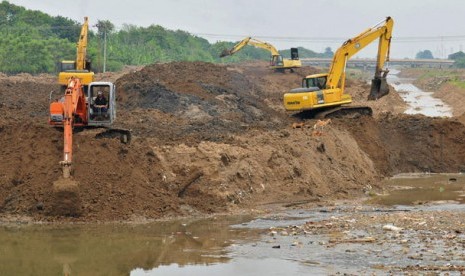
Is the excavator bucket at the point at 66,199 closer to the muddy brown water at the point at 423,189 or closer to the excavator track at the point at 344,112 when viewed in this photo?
the muddy brown water at the point at 423,189

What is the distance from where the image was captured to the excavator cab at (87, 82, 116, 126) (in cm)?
2884

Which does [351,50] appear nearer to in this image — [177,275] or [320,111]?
[320,111]

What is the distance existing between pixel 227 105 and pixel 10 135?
21.5 metres

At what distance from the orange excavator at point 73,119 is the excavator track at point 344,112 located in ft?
53.9

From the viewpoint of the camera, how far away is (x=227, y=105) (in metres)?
49.0

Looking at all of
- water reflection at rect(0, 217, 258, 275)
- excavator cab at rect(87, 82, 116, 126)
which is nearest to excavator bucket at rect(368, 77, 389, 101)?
excavator cab at rect(87, 82, 116, 126)

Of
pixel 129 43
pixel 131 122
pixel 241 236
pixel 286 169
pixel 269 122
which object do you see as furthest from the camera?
pixel 129 43

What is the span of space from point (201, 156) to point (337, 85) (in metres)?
17.1

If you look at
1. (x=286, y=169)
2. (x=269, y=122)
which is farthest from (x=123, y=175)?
(x=269, y=122)

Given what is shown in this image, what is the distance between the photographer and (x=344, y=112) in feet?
148

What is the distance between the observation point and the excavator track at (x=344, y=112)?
4462cm

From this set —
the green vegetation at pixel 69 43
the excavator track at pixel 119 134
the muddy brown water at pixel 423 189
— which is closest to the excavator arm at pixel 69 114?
the excavator track at pixel 119 134

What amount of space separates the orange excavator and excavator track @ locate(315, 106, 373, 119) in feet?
53.9

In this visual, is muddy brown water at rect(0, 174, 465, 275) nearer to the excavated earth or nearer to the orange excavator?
the orange excavator
